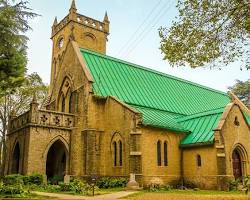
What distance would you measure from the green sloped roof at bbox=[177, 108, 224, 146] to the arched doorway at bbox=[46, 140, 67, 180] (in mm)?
10792

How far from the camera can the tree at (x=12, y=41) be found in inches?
687

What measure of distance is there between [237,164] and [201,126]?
13.9 ft

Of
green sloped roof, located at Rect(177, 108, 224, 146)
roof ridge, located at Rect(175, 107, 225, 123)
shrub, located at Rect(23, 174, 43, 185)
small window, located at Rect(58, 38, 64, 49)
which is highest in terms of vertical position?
small window, located at Rect(58, 38, 64, 49)

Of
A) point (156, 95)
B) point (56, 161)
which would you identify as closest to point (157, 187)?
point (56, 161)

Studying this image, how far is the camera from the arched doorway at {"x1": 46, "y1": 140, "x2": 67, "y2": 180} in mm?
29031

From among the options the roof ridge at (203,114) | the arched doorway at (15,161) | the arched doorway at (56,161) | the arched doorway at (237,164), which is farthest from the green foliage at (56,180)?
the arched doorway at (237,164)

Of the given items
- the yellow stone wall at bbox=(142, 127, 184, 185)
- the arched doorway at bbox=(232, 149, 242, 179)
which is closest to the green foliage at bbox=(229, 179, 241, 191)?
the arched doorway at bbox=(232, 149, 242, 179)

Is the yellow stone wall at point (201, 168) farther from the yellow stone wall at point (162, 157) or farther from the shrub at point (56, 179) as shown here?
the shrub at point (56, 179)

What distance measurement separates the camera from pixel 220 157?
78.1 feet

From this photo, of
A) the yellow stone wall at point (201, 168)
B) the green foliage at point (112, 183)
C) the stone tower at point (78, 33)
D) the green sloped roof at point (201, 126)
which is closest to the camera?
the green foliage at point (112, 183)

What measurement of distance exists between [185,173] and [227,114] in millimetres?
6087

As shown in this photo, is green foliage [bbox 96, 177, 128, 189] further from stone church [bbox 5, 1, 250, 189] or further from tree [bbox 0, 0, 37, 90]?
tree [bbox 0, 0, 37, 90]

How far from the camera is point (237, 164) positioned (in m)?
26.5

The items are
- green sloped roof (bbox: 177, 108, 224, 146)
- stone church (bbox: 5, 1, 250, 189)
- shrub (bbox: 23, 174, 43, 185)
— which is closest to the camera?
shrub (bbox: 23, 174, 43, 185)
